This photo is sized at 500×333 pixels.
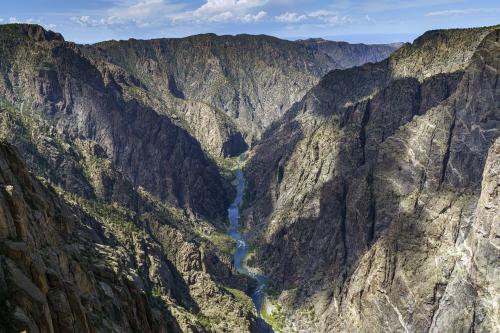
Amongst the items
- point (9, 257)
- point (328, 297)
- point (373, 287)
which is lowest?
point (328, 297)

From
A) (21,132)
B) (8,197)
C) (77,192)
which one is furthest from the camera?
(21,132)

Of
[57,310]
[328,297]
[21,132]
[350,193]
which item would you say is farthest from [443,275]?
[21,132]

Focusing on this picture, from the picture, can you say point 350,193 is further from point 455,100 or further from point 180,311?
point 180,311

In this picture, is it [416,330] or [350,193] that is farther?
[350,193]

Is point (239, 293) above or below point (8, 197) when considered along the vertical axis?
below

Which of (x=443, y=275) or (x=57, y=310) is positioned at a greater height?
(x=57, y=310)

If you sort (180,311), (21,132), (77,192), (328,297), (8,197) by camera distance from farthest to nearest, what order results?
(21,132)
(77,192)
(328,297)
(180,311)
(8,197)

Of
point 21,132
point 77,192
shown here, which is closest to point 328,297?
point 77,192

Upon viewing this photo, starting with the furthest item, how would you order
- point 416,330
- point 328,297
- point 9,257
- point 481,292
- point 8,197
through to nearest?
point 328,297 → point 416,330 → point 481,292 → point 8,197 → point 9,257

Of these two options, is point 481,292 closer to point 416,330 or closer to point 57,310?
point 416,330
